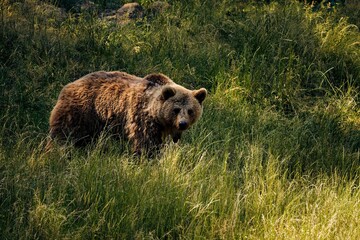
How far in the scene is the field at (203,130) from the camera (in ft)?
14.6

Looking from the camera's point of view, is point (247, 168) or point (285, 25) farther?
point (285, 25)

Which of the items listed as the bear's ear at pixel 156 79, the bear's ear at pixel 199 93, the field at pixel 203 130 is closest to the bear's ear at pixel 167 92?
the bear's ear at pixel 199 93

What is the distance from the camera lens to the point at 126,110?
605cm

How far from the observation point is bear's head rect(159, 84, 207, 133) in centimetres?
572

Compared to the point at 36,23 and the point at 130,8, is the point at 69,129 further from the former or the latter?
the point at 130,8

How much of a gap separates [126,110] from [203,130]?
870 millimetres

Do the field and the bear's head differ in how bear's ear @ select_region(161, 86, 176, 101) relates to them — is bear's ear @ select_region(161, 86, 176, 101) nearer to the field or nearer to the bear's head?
the bear's head

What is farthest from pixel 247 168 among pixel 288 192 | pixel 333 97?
pixel 333 97

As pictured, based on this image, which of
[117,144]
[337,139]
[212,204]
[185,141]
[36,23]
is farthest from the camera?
[36,23]

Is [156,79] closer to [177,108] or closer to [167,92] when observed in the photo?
[167,92]

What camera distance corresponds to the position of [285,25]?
28.6ft

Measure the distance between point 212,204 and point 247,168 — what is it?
92cm

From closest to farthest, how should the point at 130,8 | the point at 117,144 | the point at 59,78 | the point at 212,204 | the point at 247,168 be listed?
the point at 212,204 → the point at 247,168 → the point at 117,144 → the point at 59,78 → the point at 130,8

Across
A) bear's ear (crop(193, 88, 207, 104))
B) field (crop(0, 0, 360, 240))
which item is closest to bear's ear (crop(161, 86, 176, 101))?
bear's ear (crop(193, 88, 207, 104))
